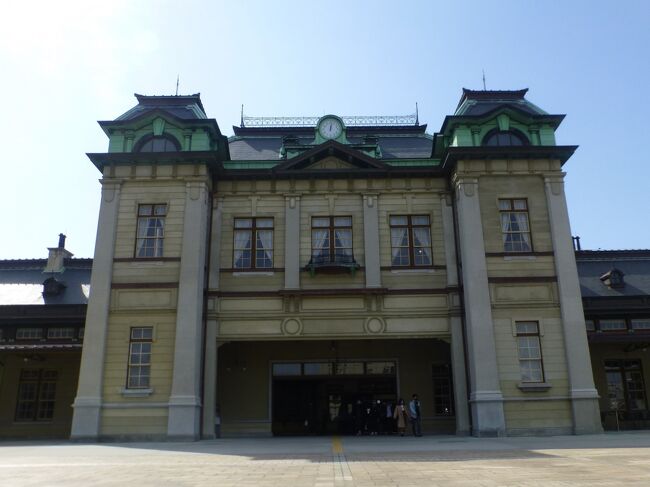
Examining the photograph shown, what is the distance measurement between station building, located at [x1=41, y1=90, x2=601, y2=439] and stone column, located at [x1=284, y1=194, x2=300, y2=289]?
8 centimetres

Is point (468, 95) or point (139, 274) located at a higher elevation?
point (468, 95)

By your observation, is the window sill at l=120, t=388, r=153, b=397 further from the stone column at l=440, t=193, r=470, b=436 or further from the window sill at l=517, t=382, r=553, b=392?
the window sill at l=517, t=382, r=553, b=392

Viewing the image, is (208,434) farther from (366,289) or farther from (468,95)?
(468,95)

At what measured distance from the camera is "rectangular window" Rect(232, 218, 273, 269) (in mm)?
22109

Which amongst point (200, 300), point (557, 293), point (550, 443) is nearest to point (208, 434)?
point (200, 300)

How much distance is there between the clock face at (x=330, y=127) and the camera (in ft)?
77.8

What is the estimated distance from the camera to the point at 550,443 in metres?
16.0

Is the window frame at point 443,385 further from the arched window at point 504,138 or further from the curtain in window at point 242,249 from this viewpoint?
the arched window at point 504,138

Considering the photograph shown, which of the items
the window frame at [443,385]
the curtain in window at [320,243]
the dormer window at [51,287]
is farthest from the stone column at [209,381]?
the window frame at [443,385]

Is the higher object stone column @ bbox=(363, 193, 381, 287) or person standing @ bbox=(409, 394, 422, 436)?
stone column @ bbox=(363, 193, 381, 287)

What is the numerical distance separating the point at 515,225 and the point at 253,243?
10.0 metres

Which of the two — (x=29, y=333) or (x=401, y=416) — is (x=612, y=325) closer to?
(x=401, y=416)

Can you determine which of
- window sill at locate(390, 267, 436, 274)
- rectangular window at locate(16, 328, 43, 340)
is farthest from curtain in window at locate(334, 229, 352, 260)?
rectangular window at locate(16, 328, 43, 340)

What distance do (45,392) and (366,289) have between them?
14.2m
